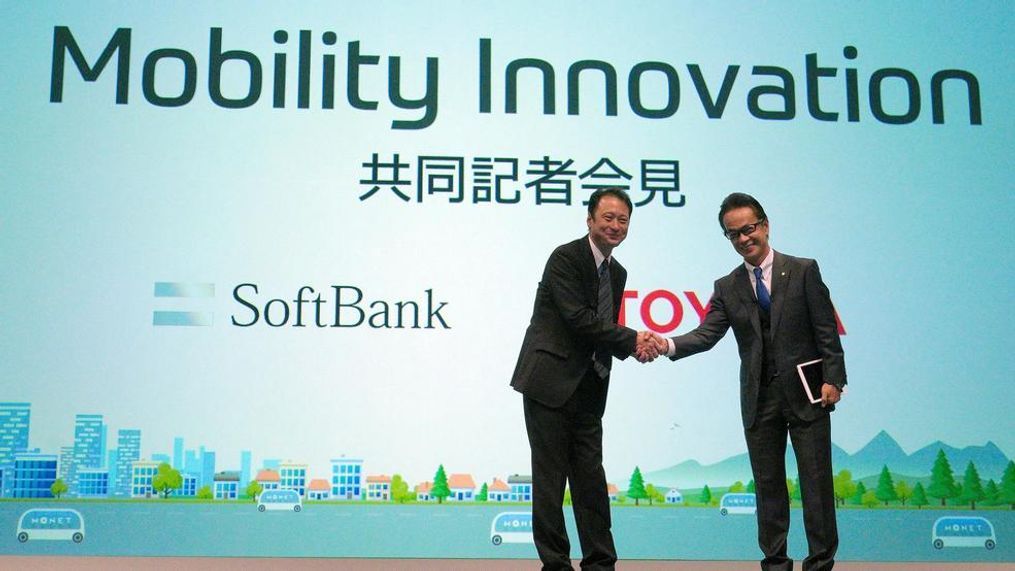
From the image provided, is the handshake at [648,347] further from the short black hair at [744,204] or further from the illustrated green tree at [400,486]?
the illustrated green tree at [400,486]

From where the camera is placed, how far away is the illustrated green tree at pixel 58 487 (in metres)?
4.20

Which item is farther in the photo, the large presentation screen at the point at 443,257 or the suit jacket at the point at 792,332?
the large presentation screen at the point at 443,257

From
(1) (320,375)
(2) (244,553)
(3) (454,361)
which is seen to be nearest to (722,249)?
(3) (454,361)

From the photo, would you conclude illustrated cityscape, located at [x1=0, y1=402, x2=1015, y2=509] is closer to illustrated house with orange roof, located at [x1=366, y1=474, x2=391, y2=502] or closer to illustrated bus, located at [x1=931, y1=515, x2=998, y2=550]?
illustrated house with orange roof, located at [x1=366, y1=474, x2=391, y2=502]

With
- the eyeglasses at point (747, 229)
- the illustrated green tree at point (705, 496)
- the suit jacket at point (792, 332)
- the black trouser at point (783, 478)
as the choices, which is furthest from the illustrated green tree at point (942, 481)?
the eyeglasses at point (747, 229)

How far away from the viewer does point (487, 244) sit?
14.4 feet

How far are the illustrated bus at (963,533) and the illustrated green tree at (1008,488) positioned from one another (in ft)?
0.41

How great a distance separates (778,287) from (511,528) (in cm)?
181

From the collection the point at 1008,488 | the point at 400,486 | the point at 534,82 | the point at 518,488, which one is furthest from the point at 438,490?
the point at 1008,488

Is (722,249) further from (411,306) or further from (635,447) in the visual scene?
(411,306)

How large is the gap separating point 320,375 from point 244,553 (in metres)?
0.83

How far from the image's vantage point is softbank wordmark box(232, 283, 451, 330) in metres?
4.29

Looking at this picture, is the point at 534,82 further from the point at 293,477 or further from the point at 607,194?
the point at 293,477

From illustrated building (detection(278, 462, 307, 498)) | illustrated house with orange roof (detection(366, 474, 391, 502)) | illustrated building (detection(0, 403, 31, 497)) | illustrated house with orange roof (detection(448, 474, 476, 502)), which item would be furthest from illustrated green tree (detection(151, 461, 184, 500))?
illustrated house with orange roof (detection(448, 474, 476, 502))
